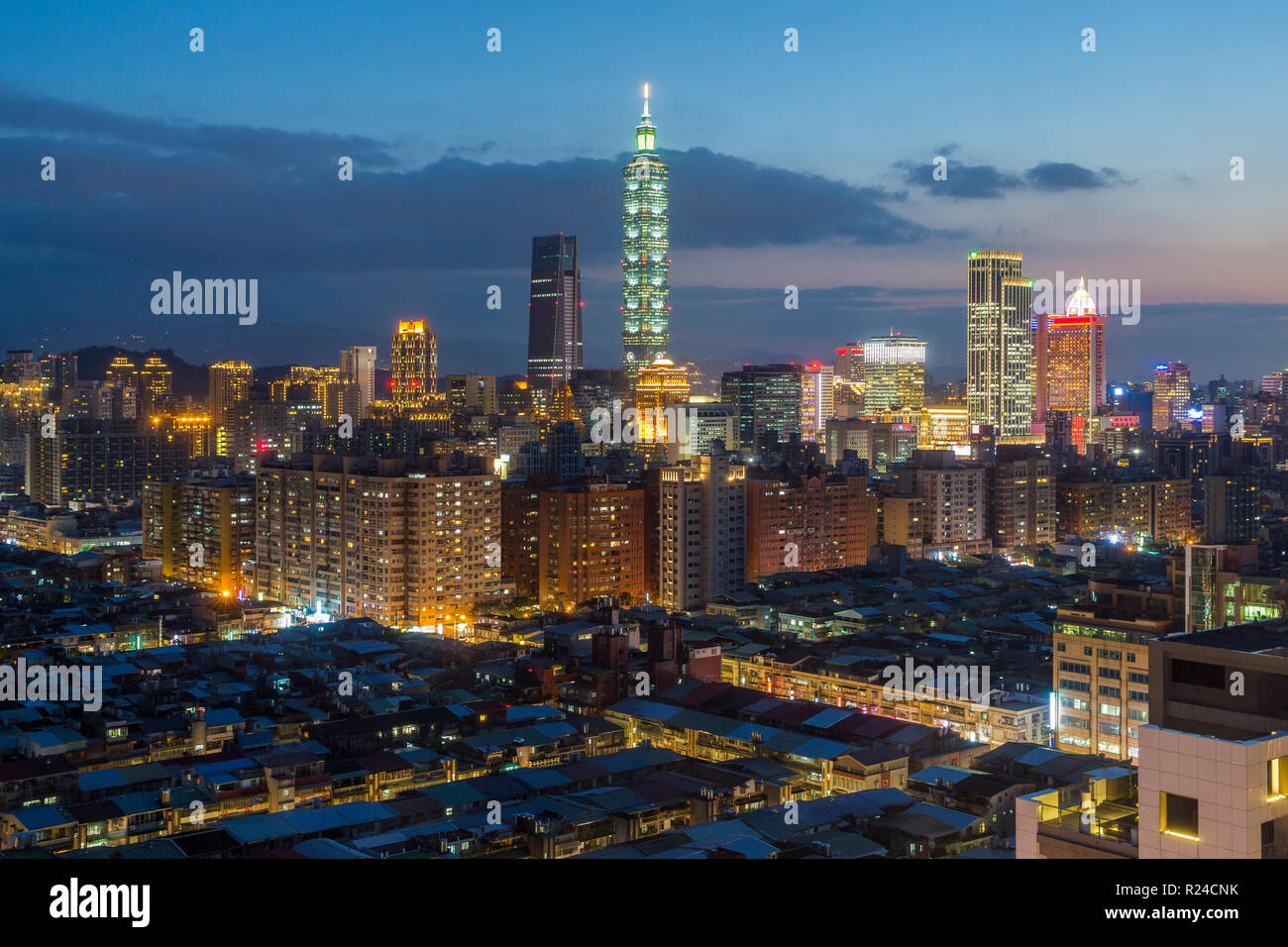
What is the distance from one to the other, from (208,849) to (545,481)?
18.5m

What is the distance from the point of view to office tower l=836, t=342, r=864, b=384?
75.4 meters

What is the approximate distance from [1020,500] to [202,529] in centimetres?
2078

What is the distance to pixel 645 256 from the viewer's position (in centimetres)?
5956

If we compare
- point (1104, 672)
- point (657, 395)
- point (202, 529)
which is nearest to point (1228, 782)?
point (1104, 672)

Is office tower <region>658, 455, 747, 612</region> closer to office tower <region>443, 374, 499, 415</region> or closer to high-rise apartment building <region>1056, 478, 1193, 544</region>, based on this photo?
high-rise apartment building <region>1056, 478, 1193, 544</region>

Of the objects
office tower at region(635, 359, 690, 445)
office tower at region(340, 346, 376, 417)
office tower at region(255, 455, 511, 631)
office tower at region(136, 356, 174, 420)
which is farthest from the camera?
office tower at region(340, 346, 376, 417)

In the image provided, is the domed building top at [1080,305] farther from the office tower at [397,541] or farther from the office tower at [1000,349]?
the office tower at [397,541]

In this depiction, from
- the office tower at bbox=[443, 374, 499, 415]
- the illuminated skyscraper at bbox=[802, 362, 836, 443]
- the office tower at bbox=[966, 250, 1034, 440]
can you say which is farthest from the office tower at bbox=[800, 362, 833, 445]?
the office tower at bbox=[443, 374, 499, 415]

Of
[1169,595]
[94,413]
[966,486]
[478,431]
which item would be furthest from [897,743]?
[94,413]

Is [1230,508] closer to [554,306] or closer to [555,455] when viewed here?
[555,455]

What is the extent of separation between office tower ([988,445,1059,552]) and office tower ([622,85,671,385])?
2736cm

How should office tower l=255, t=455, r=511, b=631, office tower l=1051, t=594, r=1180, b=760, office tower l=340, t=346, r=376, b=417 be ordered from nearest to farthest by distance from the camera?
office tower l=1051, t=594, r=1180, b=760 < office tower l=255, t=455, r=511, b=631 < office tower l=340, t=346, r=376, b=417

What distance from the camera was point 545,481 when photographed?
89.9ft
